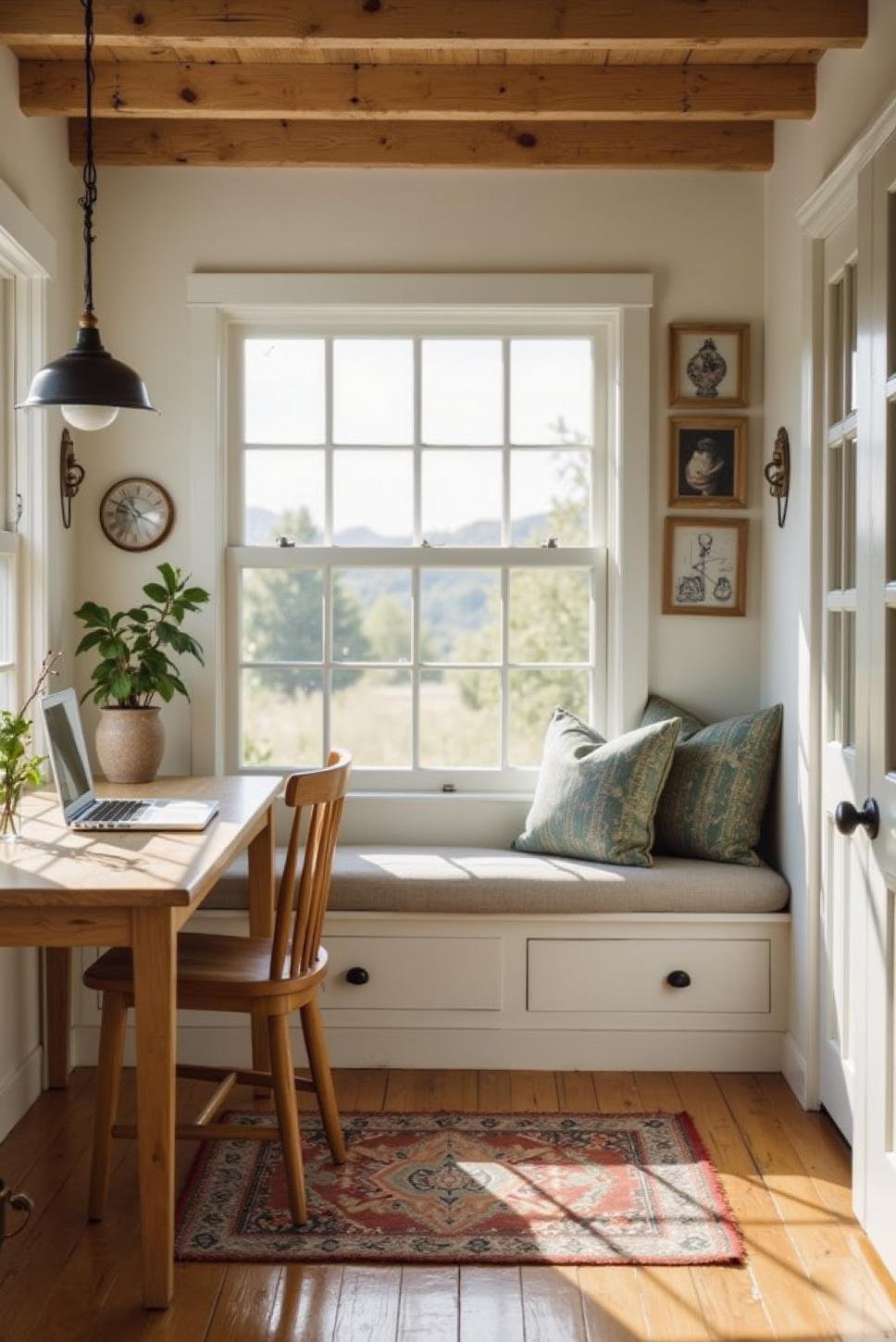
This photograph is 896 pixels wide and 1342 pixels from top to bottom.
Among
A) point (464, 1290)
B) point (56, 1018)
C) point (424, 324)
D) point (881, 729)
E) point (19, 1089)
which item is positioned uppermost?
point (424, 324)

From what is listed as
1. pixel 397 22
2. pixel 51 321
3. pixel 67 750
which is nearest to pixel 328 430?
pixel 51 321

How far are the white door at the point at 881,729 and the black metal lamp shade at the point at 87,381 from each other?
64.5 inches

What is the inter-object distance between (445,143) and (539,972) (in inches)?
99.0

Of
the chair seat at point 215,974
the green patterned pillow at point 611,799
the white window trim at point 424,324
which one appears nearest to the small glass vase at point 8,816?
the chair seat at point 215,974

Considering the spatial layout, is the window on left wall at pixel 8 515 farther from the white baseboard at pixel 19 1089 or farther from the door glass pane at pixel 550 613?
the door glass pane at pixel 550 613

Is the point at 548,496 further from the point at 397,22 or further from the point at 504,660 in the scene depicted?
the point at 397,22

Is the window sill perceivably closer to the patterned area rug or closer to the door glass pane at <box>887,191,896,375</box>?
the patterned area rug

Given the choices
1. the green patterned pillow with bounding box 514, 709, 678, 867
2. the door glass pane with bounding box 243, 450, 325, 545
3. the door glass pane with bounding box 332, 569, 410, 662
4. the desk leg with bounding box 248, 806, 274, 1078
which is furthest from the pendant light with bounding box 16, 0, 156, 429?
the green patterned pillow with bounding box 514, 709, 678, 867

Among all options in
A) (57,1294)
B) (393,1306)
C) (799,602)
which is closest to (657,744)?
(799,602)

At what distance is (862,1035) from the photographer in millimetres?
2844

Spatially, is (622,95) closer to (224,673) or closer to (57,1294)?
(224,673)

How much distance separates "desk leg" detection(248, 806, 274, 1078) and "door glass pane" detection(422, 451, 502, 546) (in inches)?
47.0

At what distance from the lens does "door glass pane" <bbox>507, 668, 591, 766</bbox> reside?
4.38 metres

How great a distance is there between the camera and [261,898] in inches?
145
